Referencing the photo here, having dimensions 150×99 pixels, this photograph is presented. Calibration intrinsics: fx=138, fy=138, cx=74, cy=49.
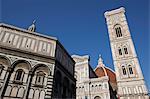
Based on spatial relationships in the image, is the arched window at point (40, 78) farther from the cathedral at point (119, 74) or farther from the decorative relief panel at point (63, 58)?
the cathedral at point (119, 74)

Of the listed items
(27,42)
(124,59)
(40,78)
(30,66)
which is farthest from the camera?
(124,59)

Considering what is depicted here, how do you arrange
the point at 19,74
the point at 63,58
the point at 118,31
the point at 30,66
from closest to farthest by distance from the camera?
1. the point at 19,74
2. the point at 30,66
3. the point at 63,58
4. the point at 118,31

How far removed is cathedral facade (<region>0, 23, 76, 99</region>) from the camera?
11.6 metres

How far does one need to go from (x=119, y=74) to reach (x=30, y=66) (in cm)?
2771

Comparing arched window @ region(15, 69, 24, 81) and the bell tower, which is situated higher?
the bell tower

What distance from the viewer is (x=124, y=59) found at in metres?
37.1

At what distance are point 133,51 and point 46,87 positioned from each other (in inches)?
1210

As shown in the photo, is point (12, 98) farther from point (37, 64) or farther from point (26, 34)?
point (26, 34)

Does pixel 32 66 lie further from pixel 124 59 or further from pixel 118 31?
pixel 118 31

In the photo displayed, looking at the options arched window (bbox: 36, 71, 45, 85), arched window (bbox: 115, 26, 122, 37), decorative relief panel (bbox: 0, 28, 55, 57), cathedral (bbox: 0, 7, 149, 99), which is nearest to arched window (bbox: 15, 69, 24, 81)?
cathedral (bbox: 0, 7, 149, 99)

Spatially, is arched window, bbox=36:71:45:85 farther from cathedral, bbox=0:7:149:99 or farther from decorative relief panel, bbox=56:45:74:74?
decorative relief panel, bbox=56:45:74:74

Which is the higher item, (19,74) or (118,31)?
(118,31)

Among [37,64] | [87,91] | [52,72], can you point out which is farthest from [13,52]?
[87,91]

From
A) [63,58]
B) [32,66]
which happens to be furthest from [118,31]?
[32,66]
